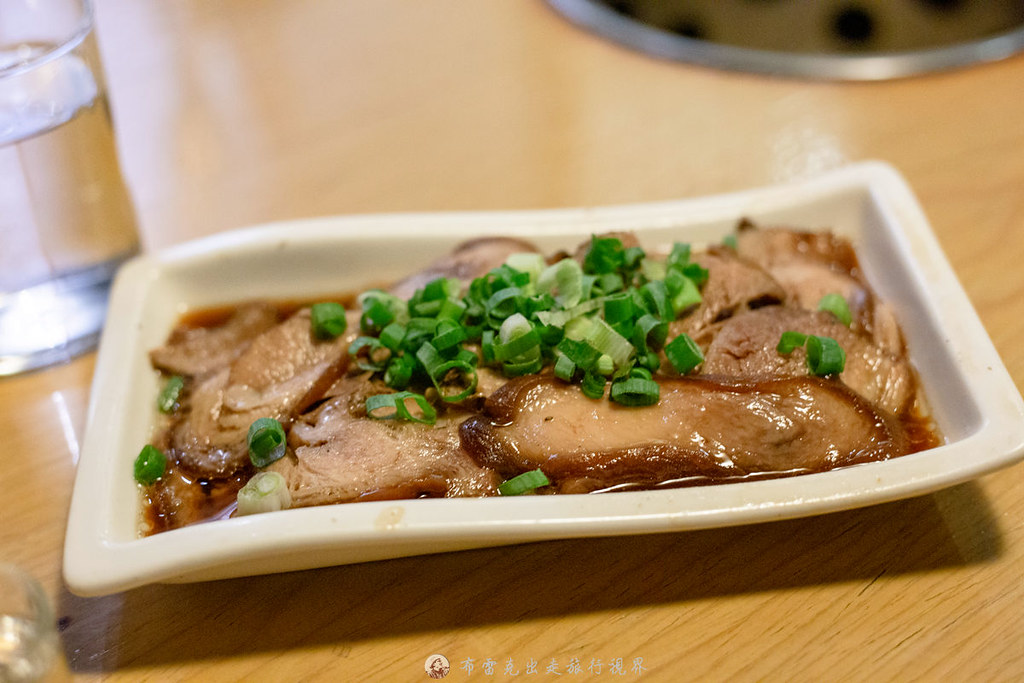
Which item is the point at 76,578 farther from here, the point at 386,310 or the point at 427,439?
the point at 386,310

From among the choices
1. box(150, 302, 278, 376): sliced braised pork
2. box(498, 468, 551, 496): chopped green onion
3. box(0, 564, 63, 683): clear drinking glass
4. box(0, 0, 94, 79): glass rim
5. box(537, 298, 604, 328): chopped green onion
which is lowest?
box(0, 564, 63, 683): clear drinking glass

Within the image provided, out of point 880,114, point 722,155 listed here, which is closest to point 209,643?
point 722,155

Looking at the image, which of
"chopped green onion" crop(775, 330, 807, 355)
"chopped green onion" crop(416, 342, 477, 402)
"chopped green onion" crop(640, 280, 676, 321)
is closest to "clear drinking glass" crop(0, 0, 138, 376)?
"chopped green onion" crop(416, 342, 477, 402)

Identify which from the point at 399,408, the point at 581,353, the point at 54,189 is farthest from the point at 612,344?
the point at 54,189

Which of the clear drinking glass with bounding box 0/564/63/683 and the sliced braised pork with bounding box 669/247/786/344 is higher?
the sliced braised pork with bounding box 669/247/786/344

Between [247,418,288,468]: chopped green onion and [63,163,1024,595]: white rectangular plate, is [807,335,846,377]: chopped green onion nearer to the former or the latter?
[63,163,1024,595]: white rectangular plate

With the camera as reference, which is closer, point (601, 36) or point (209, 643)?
point (209, 643)

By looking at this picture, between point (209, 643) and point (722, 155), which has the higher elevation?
point (722, 155)

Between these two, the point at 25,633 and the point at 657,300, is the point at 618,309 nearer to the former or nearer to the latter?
the point at 657,300
